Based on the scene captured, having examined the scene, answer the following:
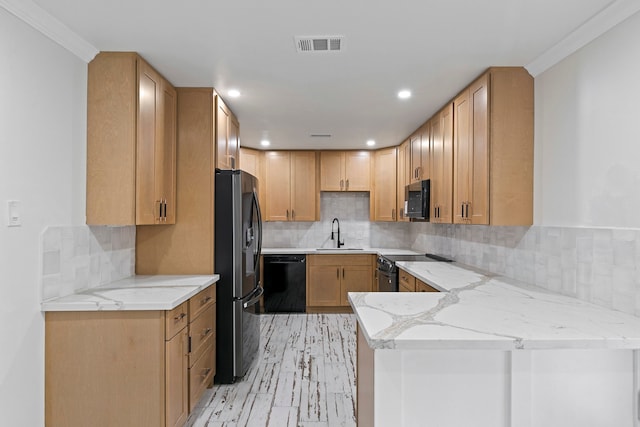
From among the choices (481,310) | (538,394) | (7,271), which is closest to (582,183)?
(481,310)

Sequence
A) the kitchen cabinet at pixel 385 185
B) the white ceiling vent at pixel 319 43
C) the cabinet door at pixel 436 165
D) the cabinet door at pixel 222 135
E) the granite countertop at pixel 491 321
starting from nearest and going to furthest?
1. the granite countertop at pixel 491 321
2. the white ceiling vent at pixel 319 43
3. the cabinet door at pixel 222 135
4. the cabinet door at pixel 436 165
5. the kitchen cabinet at pixel 385 185

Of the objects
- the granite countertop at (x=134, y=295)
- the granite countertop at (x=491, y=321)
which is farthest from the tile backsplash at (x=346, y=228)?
the granite countertop at (x=491, y=321)

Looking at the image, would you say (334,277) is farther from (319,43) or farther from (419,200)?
(319,43)

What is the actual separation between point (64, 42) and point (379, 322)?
2.27 meters

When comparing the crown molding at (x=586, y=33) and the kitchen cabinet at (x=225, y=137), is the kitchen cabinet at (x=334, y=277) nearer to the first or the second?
the kitchen cabinet at (x=225, y=137)

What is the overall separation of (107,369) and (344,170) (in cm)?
427

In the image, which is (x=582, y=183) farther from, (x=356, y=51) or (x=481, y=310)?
(x=356, y=51)

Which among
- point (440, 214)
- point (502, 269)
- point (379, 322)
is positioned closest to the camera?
point (379, 322)

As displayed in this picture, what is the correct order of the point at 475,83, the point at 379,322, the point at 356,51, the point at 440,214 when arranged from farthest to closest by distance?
the point at 440,214
the point at 475,83
the point at 356,51
the point at 379,322

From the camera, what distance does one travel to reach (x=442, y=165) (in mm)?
3645

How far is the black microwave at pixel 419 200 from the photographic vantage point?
413 centimetres

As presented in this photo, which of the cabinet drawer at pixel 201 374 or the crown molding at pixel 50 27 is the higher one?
the crown molding at pixel 50 27

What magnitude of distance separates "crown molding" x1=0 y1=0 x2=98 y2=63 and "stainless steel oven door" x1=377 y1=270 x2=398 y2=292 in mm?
3269

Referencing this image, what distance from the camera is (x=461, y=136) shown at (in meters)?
3.18
